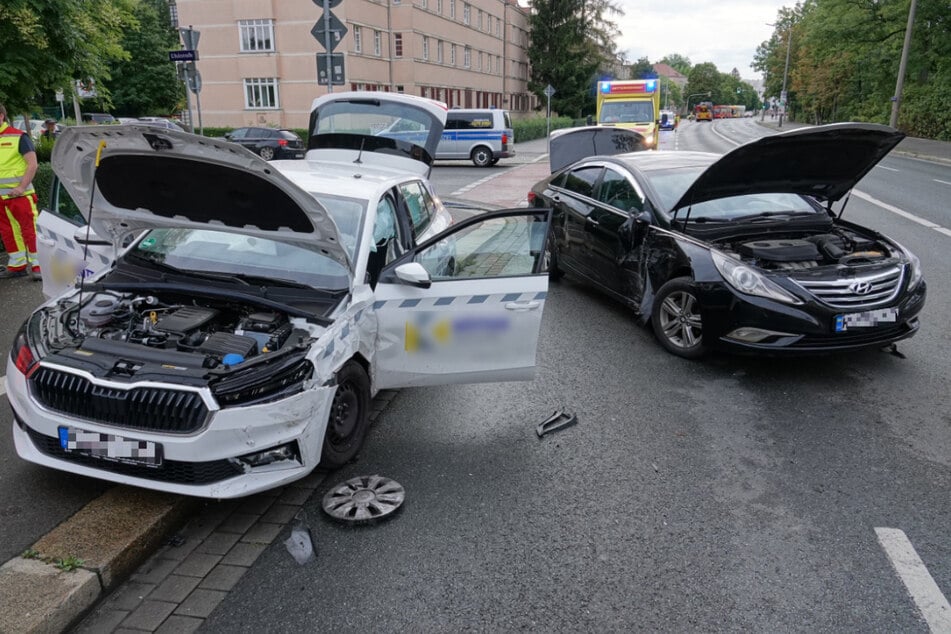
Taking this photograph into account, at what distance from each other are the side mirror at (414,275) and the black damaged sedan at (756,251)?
2462mm

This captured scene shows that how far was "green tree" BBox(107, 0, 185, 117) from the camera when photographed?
180 ft

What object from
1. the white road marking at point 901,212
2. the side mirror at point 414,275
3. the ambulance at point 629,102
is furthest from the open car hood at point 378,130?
the ambulance at point 629,102

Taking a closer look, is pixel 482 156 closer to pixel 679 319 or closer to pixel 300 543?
pixel 679 319

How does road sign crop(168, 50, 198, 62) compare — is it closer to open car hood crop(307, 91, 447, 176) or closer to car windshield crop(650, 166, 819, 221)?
open car hood crop(307, 91, 447, 176)

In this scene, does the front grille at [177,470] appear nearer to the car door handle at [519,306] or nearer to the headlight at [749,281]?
the car door handle at [519,306]

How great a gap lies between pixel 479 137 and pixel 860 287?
22.4m

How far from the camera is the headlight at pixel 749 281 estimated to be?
5.20 meters

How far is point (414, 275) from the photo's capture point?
13.9ft

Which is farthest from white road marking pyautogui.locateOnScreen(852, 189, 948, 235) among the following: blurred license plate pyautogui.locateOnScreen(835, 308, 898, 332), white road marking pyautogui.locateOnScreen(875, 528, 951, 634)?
white road marking pyautogui.locateOnScreen(875, 528, 951, 634)

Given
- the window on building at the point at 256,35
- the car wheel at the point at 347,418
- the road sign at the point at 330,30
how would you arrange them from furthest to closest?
1. the window on building at the point at 256,35
2. the road sign at the point at 330,30
3. the car wheel at the point at 347,418

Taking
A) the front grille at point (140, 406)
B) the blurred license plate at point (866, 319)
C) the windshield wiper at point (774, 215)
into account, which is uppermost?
the windshield wiper at point (774, 215)

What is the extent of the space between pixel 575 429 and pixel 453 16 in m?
Answer: 52.1

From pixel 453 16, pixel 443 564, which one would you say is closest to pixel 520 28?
pixel 453 16

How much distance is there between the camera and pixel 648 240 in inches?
252
